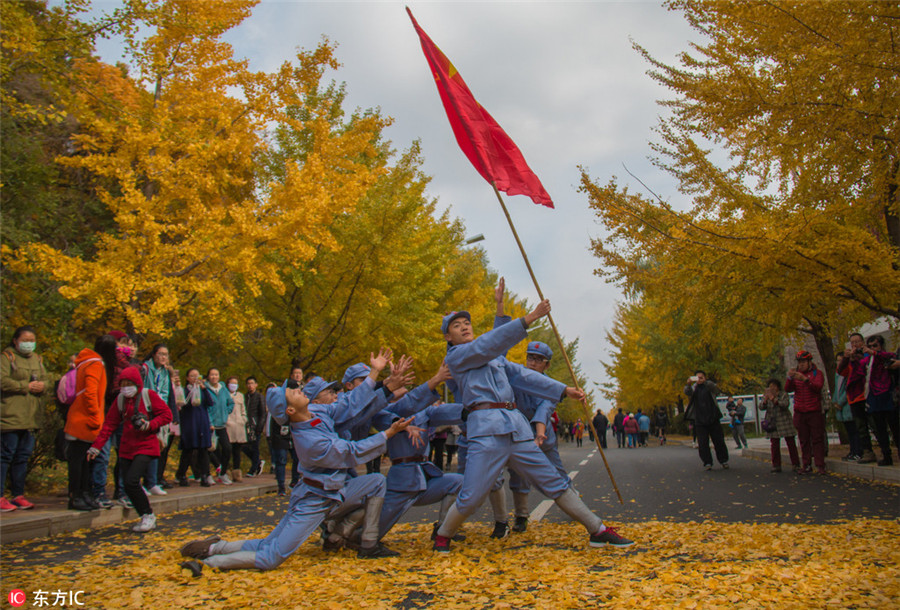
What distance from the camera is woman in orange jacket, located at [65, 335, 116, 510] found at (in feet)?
22.1

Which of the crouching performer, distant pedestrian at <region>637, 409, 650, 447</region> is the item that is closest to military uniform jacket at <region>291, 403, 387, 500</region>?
the crouching performer

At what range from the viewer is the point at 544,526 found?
6.12 meters

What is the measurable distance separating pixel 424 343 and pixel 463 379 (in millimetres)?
10315

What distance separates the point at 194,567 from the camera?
434 centimetres

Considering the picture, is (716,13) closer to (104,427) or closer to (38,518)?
(104,427)

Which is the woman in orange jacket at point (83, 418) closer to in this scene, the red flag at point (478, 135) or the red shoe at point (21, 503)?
the red shoe at point (21, 503)

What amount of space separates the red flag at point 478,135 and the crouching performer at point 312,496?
303 centimetres

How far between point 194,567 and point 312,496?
0.89 metres

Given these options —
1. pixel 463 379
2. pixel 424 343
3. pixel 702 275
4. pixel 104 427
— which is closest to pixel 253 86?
pixel 424 343

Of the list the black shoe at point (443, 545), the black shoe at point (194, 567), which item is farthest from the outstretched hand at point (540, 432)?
the black shoe at point (194, 567)

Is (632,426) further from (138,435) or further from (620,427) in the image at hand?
(138,435)

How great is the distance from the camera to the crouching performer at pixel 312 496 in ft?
14.8

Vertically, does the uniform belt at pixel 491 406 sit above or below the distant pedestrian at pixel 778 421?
above

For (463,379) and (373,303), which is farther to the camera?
(373,303)
